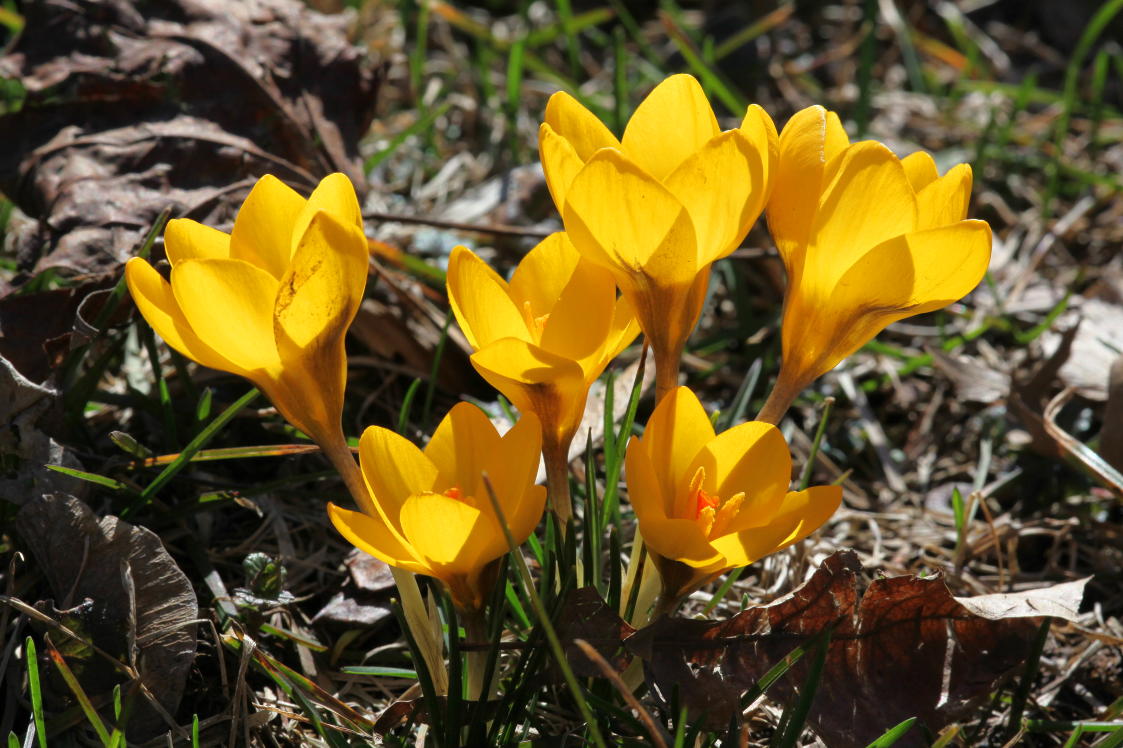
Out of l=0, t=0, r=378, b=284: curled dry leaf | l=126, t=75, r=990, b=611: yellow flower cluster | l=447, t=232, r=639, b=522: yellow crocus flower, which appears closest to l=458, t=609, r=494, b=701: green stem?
l=126, t=75, r=990, b=611: yellow flower cluster

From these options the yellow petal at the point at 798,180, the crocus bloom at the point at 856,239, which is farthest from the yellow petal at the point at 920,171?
the yellow petal at the point at 798,180

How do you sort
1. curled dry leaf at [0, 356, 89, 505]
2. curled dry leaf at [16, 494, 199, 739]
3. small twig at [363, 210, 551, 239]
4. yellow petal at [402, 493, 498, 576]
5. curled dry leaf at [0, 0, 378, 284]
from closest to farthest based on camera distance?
yellow petal at [402, 493, 498, 576], curled dry leaf at [16, 494, 199, 739], curled dry leaf at [0, 356, 89, 505], curled dry leaf at [0, 0, 378, 284], small twig at [363, 210, 551, 239]

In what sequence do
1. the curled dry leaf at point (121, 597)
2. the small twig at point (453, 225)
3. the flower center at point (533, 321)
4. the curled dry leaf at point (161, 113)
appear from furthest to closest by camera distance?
the small twig at point (453, 225) → the curled dry leaf at point (161, 113) → the curled dry leaf at point (121, 597) → the flower center at point (533, 321)

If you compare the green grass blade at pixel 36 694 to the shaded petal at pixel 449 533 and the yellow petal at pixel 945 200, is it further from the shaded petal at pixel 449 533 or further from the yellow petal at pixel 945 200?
the yellow petal at pixel 945 200

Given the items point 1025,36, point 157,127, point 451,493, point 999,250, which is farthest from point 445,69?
point 451,493

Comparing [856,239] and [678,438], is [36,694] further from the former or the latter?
[856,239]

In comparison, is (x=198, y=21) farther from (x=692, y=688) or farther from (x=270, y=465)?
(x=692, y=688)

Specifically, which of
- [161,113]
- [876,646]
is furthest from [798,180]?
[161,113]

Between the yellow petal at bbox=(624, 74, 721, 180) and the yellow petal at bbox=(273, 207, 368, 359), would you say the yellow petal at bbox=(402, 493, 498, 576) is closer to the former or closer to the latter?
the yellow petal at bbox=(273, 207, 368, 359)
